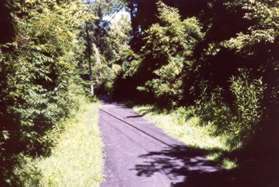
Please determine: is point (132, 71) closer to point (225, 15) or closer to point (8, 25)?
point (225, 15)

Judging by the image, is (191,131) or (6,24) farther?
(191,131)

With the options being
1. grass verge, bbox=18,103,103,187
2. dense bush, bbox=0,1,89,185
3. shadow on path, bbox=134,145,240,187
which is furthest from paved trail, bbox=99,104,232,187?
dense bush, bbox=0,1,89,185

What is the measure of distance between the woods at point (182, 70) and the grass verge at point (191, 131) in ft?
1.19

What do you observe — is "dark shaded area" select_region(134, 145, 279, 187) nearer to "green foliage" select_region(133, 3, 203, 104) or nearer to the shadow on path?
the shadow on path

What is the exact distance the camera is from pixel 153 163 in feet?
33.2

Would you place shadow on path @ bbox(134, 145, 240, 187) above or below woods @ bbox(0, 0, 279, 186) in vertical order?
below

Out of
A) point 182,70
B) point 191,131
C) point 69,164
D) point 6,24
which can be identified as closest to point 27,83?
point 6,24

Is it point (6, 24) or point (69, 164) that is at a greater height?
point (6, 24)

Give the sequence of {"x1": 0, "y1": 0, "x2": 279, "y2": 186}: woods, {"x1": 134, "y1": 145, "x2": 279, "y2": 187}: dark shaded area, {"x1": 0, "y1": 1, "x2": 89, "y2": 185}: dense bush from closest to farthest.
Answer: {"x1": 0, "y1": 1, "x2": 89, "y2": 185}: dense bush
{"x1": 0, "y1": 0, "x2": 279, "y2": 186}: woods
{"x1": 134, "y1": 145, "x2": 279, "y2": 187}: dark shaded area

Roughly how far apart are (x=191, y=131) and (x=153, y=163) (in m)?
4.57

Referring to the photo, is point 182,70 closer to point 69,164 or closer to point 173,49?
point 173,49

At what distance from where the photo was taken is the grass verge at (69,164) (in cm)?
858

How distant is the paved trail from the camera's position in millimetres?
8633

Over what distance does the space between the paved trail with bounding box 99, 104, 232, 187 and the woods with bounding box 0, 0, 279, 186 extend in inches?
55.0
